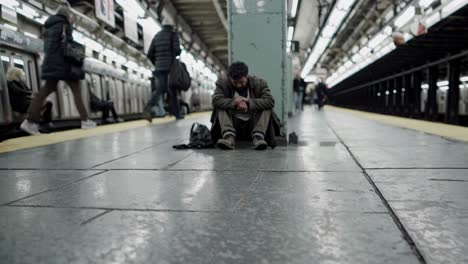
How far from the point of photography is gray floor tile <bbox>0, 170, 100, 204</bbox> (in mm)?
2013

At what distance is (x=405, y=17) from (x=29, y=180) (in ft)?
34.0

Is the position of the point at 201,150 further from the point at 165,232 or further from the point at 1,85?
the point at 1,85

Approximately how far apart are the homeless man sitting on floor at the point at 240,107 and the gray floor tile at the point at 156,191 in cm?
130

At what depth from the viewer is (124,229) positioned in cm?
139

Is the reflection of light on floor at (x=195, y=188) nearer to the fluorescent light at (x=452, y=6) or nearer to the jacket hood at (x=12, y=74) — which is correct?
the jacket hood at (x=12, y=74)

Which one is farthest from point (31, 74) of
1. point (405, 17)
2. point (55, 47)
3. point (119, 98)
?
point (405, 17)

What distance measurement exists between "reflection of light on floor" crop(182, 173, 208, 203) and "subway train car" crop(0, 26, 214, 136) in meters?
5.33

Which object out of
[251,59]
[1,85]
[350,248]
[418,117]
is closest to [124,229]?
[350,248]

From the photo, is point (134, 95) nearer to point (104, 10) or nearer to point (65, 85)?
point (65, 85)

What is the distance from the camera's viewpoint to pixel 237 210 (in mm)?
1629

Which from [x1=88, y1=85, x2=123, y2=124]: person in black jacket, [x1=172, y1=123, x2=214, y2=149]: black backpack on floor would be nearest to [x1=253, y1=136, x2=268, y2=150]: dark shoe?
[x1=172, y1=123, x2=214, y2=149]: black backpack on floor

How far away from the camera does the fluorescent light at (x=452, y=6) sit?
5961 millimetres

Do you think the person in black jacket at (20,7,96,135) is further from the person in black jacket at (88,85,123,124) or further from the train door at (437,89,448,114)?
the train door at (437,89,448,114)

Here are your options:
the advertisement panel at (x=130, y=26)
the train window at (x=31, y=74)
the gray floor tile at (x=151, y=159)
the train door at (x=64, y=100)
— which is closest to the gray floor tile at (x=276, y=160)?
the gray floor tile at (x=151, y=159)
